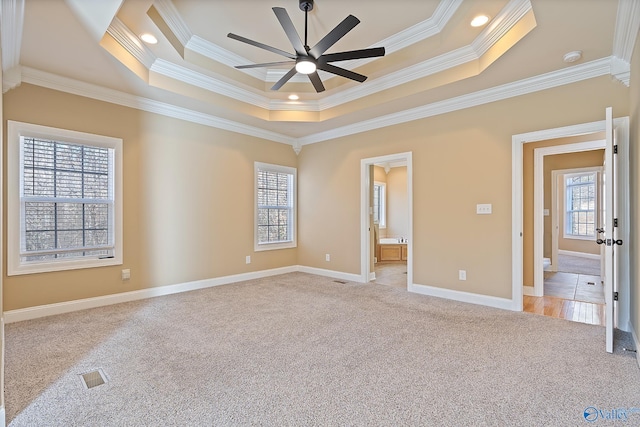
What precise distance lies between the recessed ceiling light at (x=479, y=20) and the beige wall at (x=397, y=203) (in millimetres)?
5742

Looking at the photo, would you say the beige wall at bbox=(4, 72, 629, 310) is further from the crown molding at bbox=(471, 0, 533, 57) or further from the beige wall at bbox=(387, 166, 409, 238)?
the beige wall at bbox=(387, 166, 409, 238)

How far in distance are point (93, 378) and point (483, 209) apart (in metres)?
4.33

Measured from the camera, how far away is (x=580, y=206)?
855 centimetres

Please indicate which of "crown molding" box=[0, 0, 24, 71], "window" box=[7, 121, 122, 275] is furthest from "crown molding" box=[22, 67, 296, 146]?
"window" box=[7, 121, 122, 275]

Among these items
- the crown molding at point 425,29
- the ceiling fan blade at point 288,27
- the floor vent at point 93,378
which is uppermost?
the crown molding at point 425,29

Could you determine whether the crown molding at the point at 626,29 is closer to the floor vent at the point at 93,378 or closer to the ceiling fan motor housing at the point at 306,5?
the ceiling fan motor housing at the point at 306,5

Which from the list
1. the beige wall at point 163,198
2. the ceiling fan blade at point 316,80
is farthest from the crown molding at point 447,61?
the beige wall at point 163,198

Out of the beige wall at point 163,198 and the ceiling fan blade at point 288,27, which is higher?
the ceiling fan blade at point 288,27

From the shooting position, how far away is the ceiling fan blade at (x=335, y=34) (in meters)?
2.40

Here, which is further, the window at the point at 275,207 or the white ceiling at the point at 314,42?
the window at the point at 275,207

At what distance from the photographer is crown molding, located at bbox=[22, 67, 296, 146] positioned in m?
3.47

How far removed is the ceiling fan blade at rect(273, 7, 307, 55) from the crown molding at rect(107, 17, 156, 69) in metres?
1.67

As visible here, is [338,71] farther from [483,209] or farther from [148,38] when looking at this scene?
[483,209]

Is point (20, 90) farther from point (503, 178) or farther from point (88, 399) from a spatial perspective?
point (503, 178)
